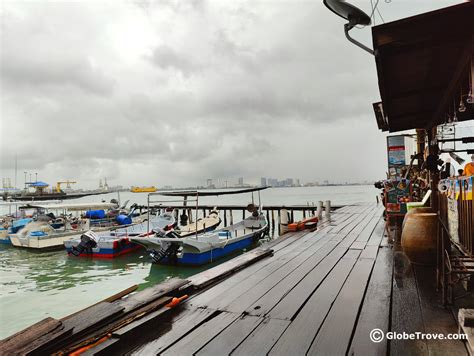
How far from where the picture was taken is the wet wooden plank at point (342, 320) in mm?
1936

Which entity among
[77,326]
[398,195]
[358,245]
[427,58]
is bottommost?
[358,245]

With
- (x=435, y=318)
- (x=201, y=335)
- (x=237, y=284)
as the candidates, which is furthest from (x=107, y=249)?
(x=435, y=318)

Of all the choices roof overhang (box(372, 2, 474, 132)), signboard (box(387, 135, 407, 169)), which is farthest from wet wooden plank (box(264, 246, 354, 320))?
signboard (box(387, 135, 407, 169))

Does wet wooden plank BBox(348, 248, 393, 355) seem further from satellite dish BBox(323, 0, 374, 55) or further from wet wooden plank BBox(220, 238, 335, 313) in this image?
satellite dish BBox(323, 0, 374, 55)

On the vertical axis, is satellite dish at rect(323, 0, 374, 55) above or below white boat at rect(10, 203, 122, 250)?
above

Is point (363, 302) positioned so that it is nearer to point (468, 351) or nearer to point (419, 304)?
point (419, 304)

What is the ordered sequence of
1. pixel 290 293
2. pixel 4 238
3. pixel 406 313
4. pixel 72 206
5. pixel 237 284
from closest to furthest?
pixel 406 313 < pixel 290 293 < pixel 237 284 < pixel 72 206 < pixel 4 238

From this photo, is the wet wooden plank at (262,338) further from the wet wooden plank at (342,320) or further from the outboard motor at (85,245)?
the outboard motor at (85,245)

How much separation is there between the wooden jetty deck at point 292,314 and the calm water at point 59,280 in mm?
5356

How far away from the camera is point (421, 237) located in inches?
143

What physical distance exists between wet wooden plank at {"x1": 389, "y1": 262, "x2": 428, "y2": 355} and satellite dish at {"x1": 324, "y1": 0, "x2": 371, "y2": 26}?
98.6 inches

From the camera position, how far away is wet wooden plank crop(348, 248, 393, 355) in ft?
6.30

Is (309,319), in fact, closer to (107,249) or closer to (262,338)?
(262,338)

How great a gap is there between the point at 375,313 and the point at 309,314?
0.55 m
